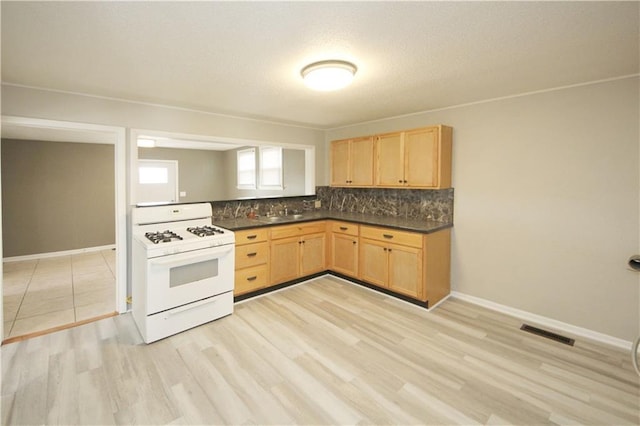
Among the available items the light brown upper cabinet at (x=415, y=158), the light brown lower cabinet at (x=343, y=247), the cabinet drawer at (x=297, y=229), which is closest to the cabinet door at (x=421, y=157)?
the light brown upper cabinet at (x=415, y=158)

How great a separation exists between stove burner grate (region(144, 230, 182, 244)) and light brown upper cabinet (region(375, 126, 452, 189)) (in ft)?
8.45

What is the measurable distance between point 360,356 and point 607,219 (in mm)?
2466

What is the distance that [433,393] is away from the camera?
2.06 meters

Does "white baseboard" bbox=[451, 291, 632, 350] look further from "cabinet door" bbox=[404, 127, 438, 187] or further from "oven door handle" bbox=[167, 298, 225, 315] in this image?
"oven door handle" bbox=[167, 298, 225, 315]

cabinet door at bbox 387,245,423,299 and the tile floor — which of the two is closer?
the tile floor

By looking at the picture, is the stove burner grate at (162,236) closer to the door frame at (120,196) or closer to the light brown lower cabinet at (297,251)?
the door frame at (120,196)

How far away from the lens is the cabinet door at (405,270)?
3361 mm

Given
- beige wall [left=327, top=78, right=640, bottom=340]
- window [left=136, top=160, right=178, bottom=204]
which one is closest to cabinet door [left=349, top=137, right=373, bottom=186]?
beige wall [left=327, top=78, right=640, bottom=340]

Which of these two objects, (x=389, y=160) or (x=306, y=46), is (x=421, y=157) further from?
(x=306, y=46)

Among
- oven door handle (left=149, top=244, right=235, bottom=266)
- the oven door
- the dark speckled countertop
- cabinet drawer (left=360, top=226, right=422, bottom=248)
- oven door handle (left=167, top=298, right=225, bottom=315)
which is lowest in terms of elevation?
oven door handle (left=167, top=298, right=225, bottom=315)

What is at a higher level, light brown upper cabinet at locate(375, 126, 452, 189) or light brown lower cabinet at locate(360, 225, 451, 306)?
light brown upper cabinet at locate(375, 126, 452, 189)

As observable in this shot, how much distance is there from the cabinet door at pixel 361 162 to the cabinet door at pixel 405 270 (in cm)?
114

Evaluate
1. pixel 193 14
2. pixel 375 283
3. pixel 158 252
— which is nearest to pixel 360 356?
pixel 375 283

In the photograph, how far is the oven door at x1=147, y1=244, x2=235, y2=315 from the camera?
2.67 m
